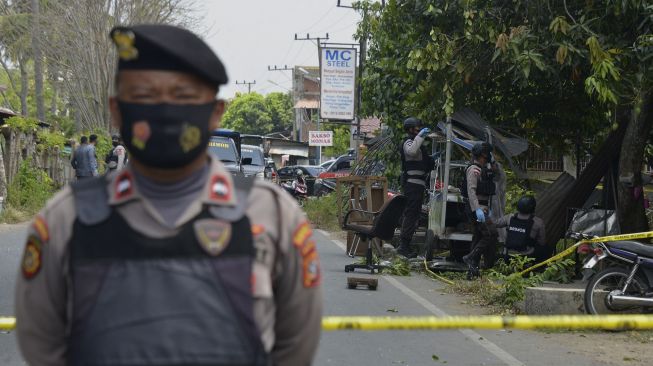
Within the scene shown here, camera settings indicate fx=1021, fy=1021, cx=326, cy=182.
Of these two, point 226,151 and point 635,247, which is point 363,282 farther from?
point 226,151

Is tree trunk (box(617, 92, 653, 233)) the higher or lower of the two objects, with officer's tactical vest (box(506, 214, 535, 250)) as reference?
higher

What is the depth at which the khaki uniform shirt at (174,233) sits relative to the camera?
242cm

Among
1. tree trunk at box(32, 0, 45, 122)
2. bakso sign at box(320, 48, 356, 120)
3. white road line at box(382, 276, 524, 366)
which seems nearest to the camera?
white road line at box(382, 276, 524, 366)

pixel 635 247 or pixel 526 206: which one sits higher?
pixel 526 206

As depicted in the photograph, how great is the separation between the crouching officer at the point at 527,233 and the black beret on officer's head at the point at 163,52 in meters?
10.2

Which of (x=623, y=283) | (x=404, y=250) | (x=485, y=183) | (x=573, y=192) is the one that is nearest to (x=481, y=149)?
(x=485, y=183)

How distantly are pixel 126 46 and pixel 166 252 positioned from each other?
504 mm

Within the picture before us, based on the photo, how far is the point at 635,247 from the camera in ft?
30.6

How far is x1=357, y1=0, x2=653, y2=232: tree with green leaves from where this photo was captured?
1139cm

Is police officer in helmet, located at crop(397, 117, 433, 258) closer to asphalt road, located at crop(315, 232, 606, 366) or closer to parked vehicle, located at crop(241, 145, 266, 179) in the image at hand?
asphalt road, located at crop(315, 232, 606, 366)

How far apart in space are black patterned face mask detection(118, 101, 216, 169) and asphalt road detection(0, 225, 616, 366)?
5.02 meters

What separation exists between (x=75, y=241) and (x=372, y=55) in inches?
700

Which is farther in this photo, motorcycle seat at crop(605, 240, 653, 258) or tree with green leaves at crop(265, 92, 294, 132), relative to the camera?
tree with green leaves at crop(265, 92, 294, 132)

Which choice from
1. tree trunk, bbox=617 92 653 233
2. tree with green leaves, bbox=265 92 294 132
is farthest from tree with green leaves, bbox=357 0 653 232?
tree with green leaves, bbox=265 92 294 132
